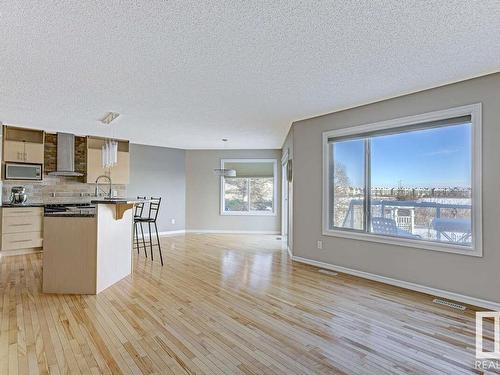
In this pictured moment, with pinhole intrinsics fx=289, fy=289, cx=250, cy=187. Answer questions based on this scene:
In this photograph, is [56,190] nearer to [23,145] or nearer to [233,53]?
[23,145]

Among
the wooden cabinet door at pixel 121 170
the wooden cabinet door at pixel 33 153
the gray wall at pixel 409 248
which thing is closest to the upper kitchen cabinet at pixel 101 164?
the wooden cabinet door at pixel 121 170

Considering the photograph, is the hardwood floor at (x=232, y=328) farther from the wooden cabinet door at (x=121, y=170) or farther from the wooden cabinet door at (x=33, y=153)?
the wooden cabinet door at (x=121, y=170)

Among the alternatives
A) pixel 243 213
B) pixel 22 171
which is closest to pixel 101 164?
pixel 22 171

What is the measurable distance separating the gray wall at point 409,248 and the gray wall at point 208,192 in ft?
10.7

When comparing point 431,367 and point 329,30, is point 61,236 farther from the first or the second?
point 431,367

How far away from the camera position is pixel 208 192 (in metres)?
8.41

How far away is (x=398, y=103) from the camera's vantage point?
3775mm

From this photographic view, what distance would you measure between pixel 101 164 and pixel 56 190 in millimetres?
1074

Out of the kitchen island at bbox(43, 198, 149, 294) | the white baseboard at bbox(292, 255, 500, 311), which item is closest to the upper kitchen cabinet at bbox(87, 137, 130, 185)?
the kitchen island at bbox(43, 198, 149, 294)

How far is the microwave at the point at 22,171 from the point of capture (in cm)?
550

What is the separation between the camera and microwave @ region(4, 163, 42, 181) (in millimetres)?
5500

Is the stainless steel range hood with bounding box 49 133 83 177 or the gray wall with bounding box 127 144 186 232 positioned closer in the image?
the stainless steel range hood with bounding box 49 133 83 177

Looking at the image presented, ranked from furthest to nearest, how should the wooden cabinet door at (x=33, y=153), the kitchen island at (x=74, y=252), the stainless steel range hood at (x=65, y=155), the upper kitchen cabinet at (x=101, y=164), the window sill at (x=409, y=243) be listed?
1. the upper kitchen cabinet at (x=101, y=164)
2. the stainless steel range hood at (x=65, y=155)
3. the wooden cabinet door at (x=33, y=153)
4. the kitchen island at (x=74, y=252)
5. the window sill at (x=409, y=243)

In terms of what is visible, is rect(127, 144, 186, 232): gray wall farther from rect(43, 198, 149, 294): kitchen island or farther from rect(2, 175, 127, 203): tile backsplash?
rect(43, 198, 149, 294): kitchen island
